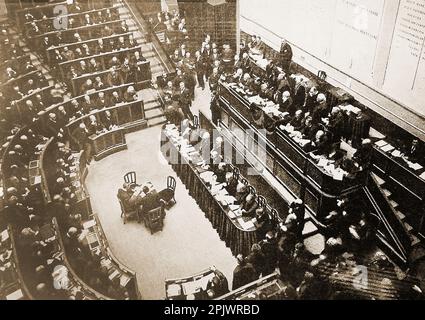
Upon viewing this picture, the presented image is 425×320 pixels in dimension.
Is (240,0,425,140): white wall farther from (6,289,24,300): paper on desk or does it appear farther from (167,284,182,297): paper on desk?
(6,289,24,300): paper on desk

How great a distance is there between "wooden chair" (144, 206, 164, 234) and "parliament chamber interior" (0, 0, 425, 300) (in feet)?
0.11

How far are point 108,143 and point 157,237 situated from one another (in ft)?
14.5

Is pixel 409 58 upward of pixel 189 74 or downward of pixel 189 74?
upward

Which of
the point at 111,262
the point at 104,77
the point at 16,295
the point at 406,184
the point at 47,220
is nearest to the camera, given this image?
the point at 16,295

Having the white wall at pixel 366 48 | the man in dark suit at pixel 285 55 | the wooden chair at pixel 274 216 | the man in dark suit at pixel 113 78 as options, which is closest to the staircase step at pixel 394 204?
the white wall at pixel 366 48

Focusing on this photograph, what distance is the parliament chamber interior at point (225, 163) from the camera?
8578 millimetres

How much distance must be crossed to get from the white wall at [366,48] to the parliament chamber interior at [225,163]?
50 mm

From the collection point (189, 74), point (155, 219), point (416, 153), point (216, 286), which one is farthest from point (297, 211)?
point (189, 74)

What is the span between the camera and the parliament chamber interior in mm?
8578

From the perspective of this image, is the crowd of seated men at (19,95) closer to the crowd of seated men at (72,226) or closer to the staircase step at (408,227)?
the crowd of seated men at (72,226)

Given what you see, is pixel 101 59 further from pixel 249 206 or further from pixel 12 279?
pixel 12 279

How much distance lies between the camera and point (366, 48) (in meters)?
12.1

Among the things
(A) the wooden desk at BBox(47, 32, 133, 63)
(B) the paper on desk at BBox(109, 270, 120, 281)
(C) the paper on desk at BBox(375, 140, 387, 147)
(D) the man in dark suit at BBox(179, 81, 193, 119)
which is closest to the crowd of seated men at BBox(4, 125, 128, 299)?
(B) the paper on desk at BBox(109, 270, 120, 281)
